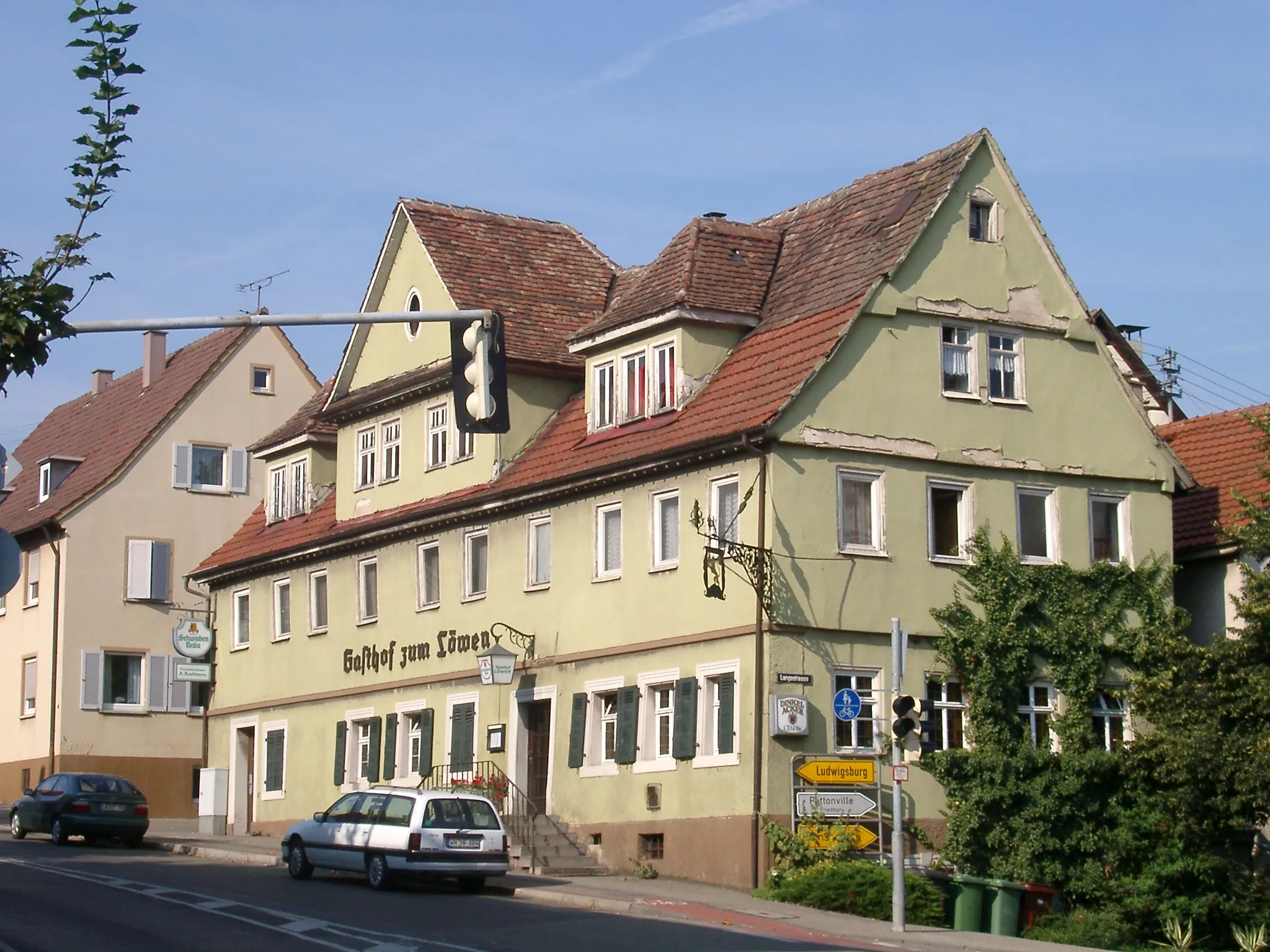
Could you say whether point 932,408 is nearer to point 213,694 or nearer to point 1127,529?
point 1127,529

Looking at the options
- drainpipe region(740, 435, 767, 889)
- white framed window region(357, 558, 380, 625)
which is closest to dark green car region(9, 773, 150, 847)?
white framed window region(357, 558, 380, 625)

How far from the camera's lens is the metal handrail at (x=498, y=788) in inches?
1252

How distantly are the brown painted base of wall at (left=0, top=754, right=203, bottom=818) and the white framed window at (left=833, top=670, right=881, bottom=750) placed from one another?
26.6 m

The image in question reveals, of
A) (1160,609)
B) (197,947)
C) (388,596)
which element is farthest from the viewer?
(388,596)

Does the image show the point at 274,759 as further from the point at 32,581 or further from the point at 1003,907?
the point at 1003,907

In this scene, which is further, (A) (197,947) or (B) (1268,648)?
(B) (1268,648)

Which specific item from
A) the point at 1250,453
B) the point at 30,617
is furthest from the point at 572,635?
the point at 30,617

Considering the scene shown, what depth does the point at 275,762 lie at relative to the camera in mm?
41719

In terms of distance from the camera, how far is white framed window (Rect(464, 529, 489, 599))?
35.6 metres

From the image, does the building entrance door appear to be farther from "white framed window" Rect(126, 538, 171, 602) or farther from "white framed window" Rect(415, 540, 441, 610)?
"white framed window" Rect(126, 538, 171, 602)

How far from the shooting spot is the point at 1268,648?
95.9ft

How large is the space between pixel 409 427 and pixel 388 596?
3.31 meters

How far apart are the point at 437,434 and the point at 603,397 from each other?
14.9 ft

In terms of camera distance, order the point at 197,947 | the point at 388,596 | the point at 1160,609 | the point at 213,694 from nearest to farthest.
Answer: the point at 197,947 → the point at 1160,609 → the point at 388,596 → the point at 213,694
